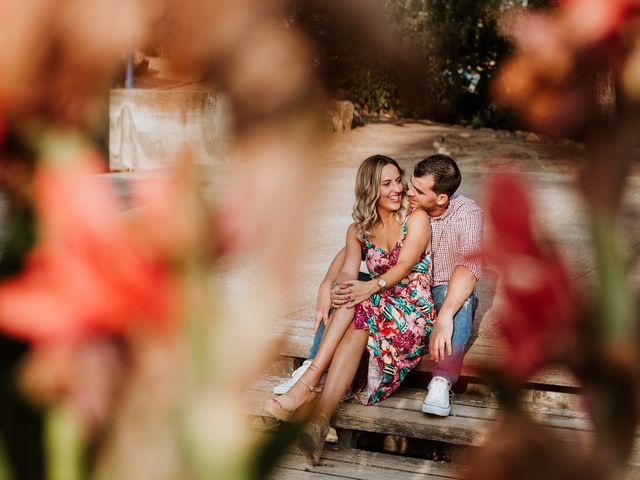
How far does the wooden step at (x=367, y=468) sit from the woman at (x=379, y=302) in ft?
0.74

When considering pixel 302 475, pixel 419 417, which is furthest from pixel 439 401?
pixel 302 475

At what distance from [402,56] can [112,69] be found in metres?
0.11

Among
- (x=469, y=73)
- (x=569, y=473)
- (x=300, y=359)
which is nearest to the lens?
(x=569, y=473)

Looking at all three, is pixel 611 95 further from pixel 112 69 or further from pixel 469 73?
pixel 469 73

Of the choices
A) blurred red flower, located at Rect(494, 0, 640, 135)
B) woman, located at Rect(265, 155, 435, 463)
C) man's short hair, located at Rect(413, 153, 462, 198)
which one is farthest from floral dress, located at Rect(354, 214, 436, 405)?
blurred red flower, located at Rect(494, 0, 640, 135)

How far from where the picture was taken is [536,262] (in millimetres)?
331

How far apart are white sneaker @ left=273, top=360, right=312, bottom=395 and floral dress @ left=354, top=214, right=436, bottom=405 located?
27 cm

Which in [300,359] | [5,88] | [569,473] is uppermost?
[5,88]

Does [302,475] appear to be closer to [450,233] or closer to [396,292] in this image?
[396,292]

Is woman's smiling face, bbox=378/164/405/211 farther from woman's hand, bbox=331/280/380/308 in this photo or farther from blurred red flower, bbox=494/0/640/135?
blurred red flower, bbox=494/0/640/135

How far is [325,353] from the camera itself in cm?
392

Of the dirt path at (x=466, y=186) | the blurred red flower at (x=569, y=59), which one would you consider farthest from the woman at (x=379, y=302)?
the blurred red flower at (x=569, y=59)

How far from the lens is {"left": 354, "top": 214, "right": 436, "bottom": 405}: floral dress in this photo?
384 cm

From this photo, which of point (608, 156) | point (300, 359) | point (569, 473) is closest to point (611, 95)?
point (608, 156)
